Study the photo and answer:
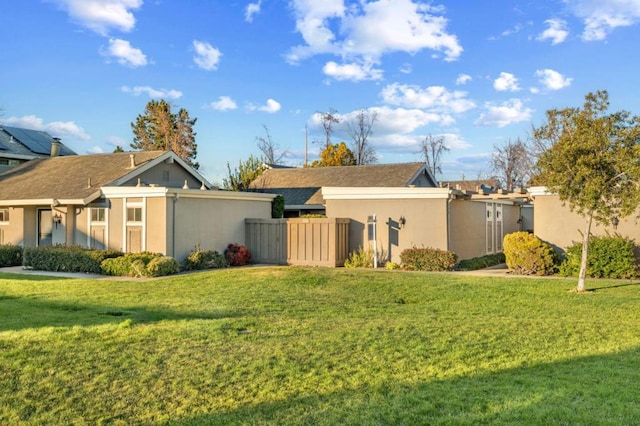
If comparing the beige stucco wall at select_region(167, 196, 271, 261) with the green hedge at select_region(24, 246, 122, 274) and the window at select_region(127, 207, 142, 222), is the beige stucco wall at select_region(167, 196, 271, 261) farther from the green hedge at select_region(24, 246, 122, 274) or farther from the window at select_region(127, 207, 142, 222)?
the green hedge at select_region(24, 246, 122, 274)

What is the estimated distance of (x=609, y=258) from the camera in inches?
571

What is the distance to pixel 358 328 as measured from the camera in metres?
8.01

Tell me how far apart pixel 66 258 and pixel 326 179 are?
45.4 feet

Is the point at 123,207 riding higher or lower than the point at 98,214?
higher

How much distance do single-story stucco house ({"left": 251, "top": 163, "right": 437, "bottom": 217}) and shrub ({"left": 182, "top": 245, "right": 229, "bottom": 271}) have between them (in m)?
7.38

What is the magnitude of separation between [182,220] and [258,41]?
9551 millimetres

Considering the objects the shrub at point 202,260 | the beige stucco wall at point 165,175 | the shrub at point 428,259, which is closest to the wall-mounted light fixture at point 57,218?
the beige stucco wall at point 165,175

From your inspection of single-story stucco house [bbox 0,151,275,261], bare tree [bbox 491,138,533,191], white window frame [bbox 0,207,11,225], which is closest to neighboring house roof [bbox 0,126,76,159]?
single-story stucco house [bbox 0,151,275,261]

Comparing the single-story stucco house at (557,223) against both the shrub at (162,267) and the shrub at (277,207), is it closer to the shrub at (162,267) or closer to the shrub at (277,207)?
the shrub at (277,207)

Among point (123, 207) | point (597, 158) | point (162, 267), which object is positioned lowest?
point (162, 267)

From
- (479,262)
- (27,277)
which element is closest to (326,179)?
(479,262)

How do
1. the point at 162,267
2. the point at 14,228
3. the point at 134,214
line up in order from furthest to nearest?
the point at 14,228, the point at 134,214, the point at 162,267

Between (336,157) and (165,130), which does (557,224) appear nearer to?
(336,157)

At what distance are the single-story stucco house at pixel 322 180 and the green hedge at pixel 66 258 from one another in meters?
10.1
